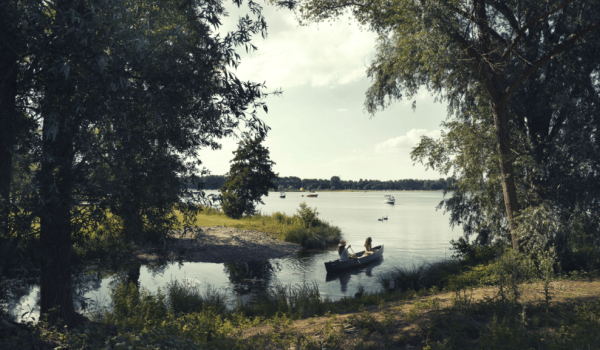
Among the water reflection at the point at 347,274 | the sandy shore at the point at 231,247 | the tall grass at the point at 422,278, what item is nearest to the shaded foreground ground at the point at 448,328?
the tall grass at the point at 422,278

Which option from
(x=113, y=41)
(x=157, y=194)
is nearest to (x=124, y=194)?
(x=157, y=194)

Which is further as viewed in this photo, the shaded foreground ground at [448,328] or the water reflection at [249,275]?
the water reflection at [249,275]

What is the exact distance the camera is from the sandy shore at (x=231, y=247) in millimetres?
21438

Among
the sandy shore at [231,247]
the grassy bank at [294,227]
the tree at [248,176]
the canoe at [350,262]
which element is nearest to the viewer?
the canoe at [350,262]

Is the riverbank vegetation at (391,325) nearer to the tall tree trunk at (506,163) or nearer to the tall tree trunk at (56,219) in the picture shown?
the tall tree trunk at (56,219)

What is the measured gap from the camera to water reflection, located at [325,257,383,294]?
55.2 feet

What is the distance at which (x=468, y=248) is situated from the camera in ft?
51.0

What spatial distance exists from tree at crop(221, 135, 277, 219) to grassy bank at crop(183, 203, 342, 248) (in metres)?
2.02

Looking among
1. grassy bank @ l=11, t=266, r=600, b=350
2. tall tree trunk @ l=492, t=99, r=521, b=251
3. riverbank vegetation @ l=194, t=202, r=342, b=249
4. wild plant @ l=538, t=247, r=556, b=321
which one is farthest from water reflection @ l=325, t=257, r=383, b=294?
grassy bank @ l=11, t=266, r=600, b=350

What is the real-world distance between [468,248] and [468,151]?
14.7 feet

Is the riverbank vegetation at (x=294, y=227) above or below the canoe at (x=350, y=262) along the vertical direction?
above

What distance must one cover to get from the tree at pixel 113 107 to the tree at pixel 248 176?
23519 mm

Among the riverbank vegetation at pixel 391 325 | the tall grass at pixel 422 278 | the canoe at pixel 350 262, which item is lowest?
the canoe at pixel 350 262

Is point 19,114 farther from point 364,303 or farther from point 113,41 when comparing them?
point 364,303
